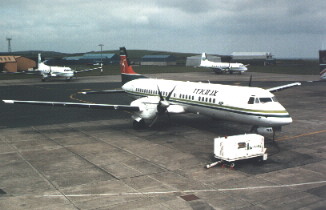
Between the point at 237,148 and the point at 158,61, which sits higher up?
the point at 158,61

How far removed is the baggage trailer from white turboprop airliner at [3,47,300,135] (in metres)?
3.09

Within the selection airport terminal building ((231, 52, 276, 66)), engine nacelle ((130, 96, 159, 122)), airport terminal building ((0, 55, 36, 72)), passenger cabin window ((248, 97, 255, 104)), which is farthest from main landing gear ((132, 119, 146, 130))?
airport terminal building ((231, 52, 276, 66))

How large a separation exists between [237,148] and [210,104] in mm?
7217

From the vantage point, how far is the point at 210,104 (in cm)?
2422

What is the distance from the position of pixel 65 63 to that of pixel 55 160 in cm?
16409

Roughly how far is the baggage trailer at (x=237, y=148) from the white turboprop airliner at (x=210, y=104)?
10.2 ft

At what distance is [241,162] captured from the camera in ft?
59.8

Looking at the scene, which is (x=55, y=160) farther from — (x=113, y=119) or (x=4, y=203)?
(x=113, y=119)

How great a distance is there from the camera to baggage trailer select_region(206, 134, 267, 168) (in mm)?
17188

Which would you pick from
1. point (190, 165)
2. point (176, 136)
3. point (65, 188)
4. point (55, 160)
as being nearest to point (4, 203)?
point (65, 188)

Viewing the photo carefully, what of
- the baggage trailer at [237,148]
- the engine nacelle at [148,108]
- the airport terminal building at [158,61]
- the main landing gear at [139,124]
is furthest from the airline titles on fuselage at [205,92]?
the airport terminal building at [158,61]

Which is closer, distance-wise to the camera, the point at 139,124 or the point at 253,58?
the point at 139,124

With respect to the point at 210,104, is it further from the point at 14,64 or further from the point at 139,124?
the point at 14,64

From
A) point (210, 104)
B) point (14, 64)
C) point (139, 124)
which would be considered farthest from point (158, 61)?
point (210, 104)
